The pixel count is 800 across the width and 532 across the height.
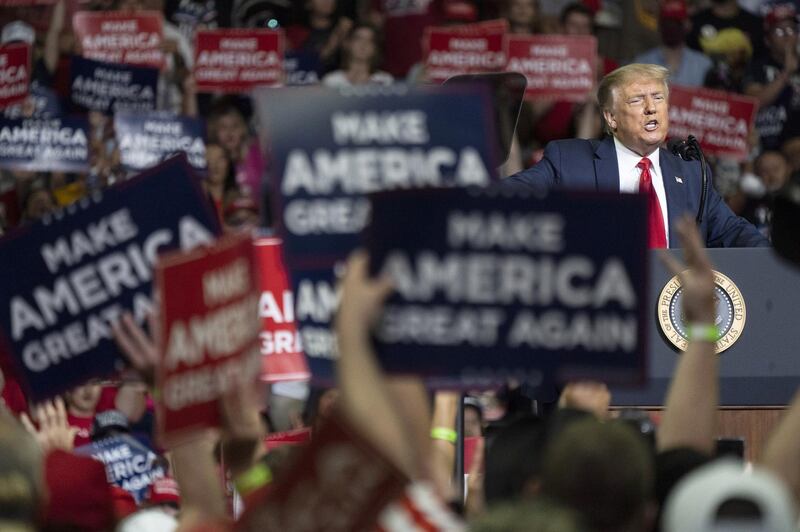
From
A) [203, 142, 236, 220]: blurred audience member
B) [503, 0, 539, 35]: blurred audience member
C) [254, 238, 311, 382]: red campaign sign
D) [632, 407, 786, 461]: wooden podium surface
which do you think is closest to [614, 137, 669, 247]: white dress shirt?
[632, 407, 786, 461]: wooden podium surface

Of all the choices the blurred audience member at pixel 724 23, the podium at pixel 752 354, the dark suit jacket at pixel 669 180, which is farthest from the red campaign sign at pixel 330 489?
the blurred audience member at pixel 724 23

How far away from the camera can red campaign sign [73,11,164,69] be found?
13117 millimetres

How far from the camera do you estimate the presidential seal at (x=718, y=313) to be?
20.6 feet

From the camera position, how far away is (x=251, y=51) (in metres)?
13.1

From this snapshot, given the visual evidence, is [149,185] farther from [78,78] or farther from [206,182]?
[78,78]

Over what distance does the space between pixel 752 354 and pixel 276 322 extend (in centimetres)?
165

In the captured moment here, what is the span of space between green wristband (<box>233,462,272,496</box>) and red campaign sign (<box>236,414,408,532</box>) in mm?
514

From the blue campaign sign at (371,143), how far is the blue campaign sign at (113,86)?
8.38 meters

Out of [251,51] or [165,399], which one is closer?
[165,399]

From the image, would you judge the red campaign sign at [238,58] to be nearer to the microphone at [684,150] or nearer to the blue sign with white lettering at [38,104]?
the blue sign with white lettering at [38,104]

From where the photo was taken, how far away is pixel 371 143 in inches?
170

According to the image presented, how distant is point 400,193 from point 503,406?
5.07 m

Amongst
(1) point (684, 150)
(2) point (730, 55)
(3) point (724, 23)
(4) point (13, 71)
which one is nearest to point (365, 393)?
(1) point (684, 150)

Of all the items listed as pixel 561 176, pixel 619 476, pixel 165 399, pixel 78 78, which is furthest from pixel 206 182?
pixel 619 476
